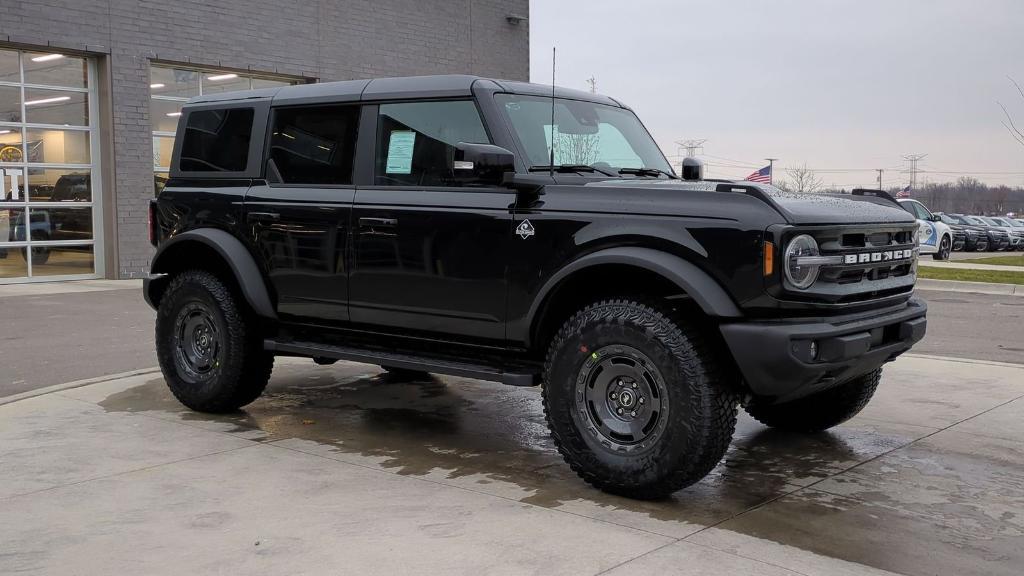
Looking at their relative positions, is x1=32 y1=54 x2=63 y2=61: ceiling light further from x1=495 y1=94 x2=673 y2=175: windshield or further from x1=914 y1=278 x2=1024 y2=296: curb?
x1=914 y1=278 x2=1024 y2=296: curb

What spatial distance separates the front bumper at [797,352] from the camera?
4.43 metres

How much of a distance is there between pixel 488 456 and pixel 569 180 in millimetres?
1612

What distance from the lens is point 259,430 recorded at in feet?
20.6

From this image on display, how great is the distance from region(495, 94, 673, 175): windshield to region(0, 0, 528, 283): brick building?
14.1 meters

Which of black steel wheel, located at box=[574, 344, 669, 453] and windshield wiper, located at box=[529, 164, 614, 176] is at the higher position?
windshield wiper, located at box=[529, 164, 614, 176]

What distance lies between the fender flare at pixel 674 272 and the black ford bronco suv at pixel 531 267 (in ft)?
0.04

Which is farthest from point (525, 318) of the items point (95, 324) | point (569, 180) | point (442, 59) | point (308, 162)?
point (442, 59)

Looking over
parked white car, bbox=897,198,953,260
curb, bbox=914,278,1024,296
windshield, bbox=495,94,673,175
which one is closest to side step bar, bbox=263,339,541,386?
windshield, bbox=495,94,673,175

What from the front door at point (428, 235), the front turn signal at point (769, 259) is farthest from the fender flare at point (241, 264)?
the front turn signal at point (769, 259)

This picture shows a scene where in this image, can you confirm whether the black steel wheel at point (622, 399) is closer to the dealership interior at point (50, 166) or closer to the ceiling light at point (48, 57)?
the dealership interior at point (50, 166)

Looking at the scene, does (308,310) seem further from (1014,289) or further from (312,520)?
(1014,289)

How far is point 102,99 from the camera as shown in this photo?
60.1 feet

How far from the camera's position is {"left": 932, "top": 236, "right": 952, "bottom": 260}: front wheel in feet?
87.2

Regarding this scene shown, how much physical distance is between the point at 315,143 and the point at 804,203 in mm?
3077
